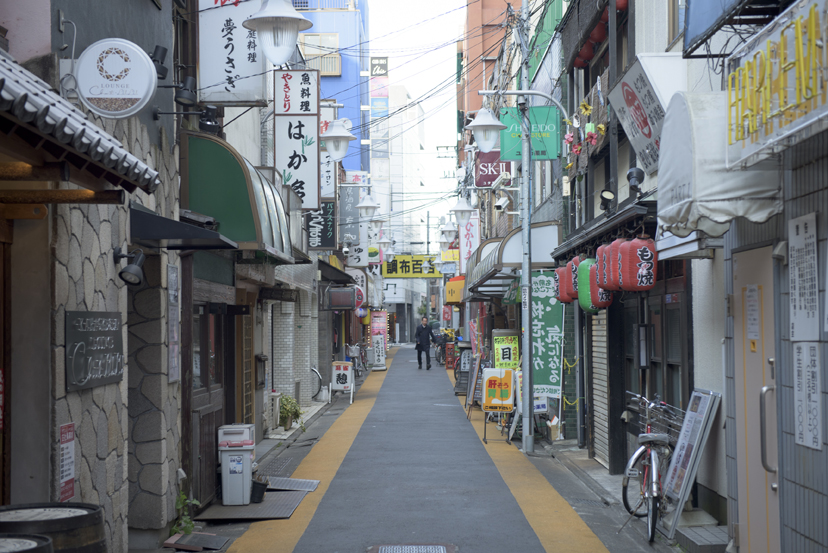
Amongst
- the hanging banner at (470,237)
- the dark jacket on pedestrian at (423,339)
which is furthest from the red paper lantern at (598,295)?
the dark jacket on pedestrian at (423,339)

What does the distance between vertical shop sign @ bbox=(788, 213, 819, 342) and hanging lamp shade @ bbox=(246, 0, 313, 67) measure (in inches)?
216

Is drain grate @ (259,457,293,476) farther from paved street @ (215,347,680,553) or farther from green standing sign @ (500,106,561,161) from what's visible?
green standing sign @ (500,106,561,161)

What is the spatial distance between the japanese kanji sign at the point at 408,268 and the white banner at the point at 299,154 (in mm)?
38637

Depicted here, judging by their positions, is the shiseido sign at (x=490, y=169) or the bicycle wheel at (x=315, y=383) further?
the shiseido sign at (x=490, y=169)

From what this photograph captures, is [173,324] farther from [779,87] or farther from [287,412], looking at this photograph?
[287,412]

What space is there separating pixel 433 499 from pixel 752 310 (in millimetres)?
5578

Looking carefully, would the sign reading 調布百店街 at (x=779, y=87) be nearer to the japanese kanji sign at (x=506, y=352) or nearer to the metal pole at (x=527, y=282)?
the metal pole at (x=527, y=282)

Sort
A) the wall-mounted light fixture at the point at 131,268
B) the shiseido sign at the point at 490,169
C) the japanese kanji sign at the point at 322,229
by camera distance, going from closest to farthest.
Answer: the wall-mounted light fixture at the point at 131,268 → the japanese kanji sign at the point at 322,229 → the shiseido sign at the point at 490,169

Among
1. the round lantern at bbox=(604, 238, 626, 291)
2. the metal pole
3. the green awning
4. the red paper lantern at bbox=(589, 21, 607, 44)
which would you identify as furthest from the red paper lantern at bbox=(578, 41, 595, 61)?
the green awning

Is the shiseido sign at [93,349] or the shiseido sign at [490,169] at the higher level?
the shiseido sign at [490,169]

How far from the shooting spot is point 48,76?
6.03m

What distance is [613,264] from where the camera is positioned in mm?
9477

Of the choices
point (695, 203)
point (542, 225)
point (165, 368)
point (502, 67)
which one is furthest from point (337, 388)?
point (695, 203)

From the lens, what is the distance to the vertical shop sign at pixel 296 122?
573 inches
